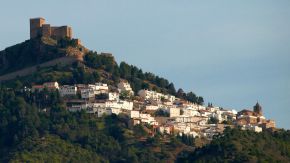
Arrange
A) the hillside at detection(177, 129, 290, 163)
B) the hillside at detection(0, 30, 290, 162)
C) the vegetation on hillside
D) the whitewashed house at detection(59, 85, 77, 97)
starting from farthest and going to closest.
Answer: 1. the whitewashed house at detection(59, 85, 77, 97)
2. the vegetation on hillside
3. the hillside at detection(0, 30, 290, 162)
4. the hillside at detection(177, 129, 290, 163)

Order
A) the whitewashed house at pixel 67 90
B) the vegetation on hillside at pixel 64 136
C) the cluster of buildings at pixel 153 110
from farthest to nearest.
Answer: the whitewashed house at pixel 67 90 < the cluster of buildings at pixel 153 110 < the vegetation on hillside at pixel 64 136

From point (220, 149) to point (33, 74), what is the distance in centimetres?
3728

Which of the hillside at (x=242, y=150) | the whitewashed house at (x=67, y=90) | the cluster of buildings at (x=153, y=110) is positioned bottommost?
the hillside at (x=242, y=150)

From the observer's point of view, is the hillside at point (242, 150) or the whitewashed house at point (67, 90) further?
the whitewashed house at point (67, 90)

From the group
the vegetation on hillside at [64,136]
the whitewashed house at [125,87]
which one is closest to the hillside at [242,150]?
the vegetation on hillside at [64,136]

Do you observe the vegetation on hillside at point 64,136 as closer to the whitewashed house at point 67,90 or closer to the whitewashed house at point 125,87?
the whitewashed house at point 67,90

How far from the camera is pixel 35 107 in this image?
7170 inches

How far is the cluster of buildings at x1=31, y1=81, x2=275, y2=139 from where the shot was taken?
185 metres

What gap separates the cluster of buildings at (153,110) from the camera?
18525 cm

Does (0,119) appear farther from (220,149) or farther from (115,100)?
(220,149)

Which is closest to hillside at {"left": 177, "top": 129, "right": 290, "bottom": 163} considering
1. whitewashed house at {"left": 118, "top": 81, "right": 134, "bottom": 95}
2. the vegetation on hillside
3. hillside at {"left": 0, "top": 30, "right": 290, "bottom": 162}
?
hillside at {"left": 0, "top": 30, "right": 290, "bottom": 162}

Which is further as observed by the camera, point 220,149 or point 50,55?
point 50,55

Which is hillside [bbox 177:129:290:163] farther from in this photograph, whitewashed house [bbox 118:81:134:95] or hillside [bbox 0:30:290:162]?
whitewashed house [bbox 118:81:134:95]

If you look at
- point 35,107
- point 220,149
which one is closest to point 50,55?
point 35,107
